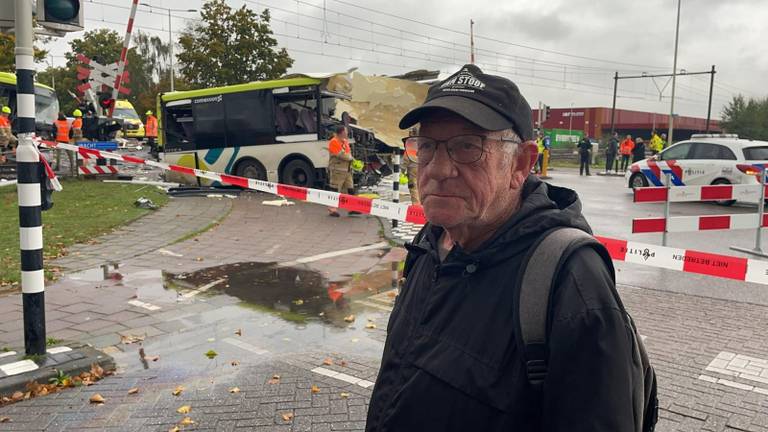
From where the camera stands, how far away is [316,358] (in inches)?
181

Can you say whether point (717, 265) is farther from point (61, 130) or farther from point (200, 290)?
point (61, 130)

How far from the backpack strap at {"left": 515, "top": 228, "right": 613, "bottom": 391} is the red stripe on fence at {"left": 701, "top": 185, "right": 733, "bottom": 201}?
27.2ft

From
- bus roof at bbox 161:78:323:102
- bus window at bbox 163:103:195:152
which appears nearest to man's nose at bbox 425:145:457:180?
bus roof at bbox 161:78:323:102

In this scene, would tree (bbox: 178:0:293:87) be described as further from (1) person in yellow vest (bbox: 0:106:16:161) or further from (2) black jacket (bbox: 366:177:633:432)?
(2) black jacket (bbox: 366:177:633:432)

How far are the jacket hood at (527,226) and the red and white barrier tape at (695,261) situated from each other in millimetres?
2859

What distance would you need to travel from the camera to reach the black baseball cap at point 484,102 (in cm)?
164

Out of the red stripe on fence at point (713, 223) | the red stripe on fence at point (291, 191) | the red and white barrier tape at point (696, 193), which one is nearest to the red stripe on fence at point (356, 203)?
the red stripe on fence at point (291, 191)

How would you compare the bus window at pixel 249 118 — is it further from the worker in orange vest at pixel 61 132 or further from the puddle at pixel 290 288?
the puddle at pixel 290 288

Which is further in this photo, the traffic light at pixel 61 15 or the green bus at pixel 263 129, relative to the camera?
the green bus at pixel 263 129

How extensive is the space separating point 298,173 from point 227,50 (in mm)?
21825

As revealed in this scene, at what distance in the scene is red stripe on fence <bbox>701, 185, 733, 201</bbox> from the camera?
872cm

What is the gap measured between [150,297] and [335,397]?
10.7 feet

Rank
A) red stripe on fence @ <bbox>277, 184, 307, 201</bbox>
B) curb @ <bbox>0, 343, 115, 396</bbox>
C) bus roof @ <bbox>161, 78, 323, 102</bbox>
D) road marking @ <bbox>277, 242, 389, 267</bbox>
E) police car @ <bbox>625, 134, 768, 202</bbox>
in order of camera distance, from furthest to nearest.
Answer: bus roof @ <bbox>161, 78, 323, 102</bbox> → police car @ <bbox>625, 134, 768, 202</bbox> → road marking @ <bbox>277, 242, 389, 267</bbox> → red stripe on fence @ <bbox>277, 184, 307, 201</bbox> → curb @ <bbox>0, 343, 115, 396</bbox>

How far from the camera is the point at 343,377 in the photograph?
4219 millimetres
